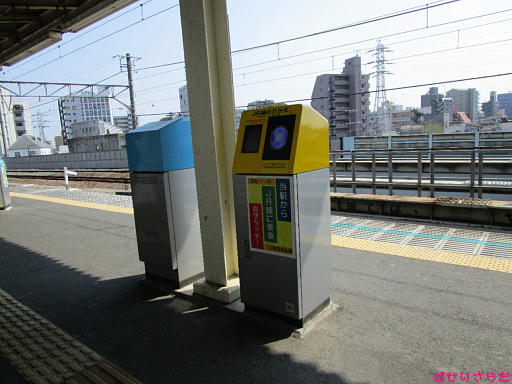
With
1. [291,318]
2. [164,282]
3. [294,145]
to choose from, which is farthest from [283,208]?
[164,282]

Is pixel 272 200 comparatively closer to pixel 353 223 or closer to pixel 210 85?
pixel 210 85

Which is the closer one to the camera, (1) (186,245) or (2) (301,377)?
(2) (301,377)

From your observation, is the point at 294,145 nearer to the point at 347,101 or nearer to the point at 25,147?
the point at 347,101

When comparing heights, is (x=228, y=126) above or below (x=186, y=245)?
above

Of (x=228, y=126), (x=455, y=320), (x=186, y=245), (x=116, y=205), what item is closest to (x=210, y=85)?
(x=228, y=126)

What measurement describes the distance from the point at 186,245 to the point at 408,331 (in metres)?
2.47

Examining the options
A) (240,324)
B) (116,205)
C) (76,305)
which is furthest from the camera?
(116,205)

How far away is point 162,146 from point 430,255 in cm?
367

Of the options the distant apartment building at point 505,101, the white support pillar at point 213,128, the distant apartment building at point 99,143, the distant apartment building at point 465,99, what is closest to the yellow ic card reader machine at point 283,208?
the white support pillar at point 213,128

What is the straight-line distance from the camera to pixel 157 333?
11.2ft

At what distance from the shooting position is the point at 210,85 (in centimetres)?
358

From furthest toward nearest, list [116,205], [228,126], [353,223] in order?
[116,205] → [353,223] → [228,126]

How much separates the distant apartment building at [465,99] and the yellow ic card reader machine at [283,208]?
86056 mm

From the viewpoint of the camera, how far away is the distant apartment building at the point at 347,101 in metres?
59.7
